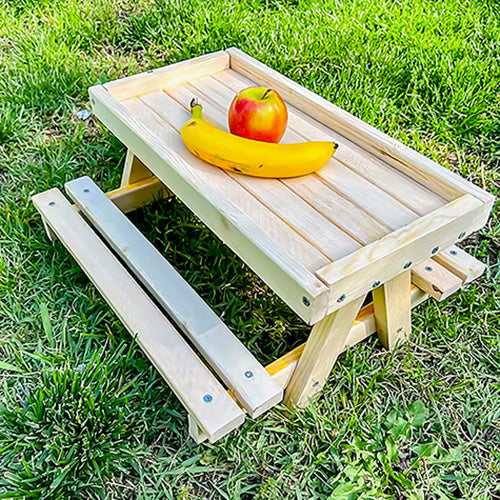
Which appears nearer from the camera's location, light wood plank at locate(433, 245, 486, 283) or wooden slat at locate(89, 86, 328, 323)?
wooden slat at locate(89, 86, 328, 323)

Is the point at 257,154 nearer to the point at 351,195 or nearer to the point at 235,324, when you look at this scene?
the point at 351,195

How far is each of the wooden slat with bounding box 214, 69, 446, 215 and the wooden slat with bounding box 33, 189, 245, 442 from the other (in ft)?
2.27

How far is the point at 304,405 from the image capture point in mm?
1701

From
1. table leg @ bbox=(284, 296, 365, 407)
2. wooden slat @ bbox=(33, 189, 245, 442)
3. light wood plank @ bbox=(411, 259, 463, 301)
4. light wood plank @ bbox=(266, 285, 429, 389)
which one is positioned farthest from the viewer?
light wood plank @ bbox=(411, 259, 463, 301)

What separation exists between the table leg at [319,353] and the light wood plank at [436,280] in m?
0.36

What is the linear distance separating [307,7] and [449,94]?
1111mm

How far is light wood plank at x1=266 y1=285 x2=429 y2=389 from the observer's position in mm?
1622

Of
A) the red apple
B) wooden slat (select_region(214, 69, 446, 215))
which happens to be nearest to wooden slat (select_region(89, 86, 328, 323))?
the red apple

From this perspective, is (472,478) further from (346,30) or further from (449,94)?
(346,30)

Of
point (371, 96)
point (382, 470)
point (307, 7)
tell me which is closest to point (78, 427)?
point (382, 470)

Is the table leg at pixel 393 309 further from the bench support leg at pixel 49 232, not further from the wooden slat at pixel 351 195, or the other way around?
the bench support leg at pixel 49 232

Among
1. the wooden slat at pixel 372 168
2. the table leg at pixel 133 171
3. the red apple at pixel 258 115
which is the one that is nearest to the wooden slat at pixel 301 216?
the red apple at pixel 258 115

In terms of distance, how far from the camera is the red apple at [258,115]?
5.33ft

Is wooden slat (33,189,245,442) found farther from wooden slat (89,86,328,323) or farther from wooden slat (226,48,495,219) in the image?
wooden slat (226,48,495,219)
